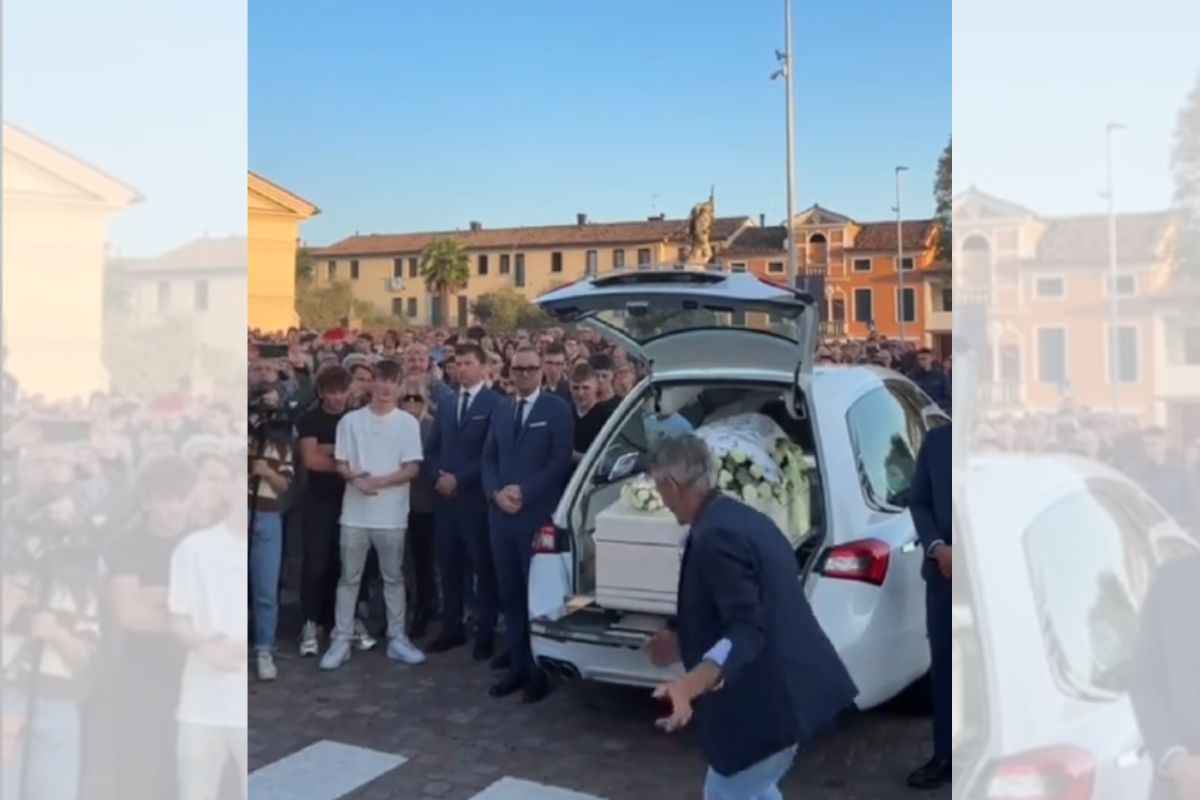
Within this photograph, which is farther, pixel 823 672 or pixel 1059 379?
pixel 823 672

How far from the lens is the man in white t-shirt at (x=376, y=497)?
19.3 feet

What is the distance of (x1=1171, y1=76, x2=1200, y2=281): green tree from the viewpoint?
6.66 ft

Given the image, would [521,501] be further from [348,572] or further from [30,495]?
[30,495]

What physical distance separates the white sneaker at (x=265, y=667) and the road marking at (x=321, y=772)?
0.89m

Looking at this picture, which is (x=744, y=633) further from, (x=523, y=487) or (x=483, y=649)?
(x=483, y=649)

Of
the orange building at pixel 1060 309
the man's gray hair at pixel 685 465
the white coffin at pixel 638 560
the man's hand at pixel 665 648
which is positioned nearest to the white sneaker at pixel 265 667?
the white coffin at pixel 638 560

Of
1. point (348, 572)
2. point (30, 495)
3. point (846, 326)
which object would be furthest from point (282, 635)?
point (30, 495)

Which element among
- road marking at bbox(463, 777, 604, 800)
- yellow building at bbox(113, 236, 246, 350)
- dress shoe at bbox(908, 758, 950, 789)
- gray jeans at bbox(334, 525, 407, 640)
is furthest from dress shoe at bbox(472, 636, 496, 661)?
yellow building at bbox(113, 236, 246, 350)

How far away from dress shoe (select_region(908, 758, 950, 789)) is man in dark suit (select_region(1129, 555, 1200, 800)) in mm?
2233

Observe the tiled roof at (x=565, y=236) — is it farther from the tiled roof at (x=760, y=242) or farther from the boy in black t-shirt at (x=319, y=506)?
the boy in black t-shirt at (x=319, y=506)

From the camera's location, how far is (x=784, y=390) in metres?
4.82

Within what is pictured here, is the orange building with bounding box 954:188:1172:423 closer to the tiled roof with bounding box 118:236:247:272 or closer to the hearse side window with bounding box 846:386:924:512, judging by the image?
the tiled roof with bounding box 118:236:247:272

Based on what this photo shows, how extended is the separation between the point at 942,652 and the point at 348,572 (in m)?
3.07

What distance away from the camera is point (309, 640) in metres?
6.05
